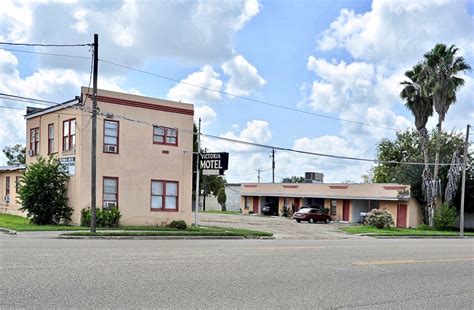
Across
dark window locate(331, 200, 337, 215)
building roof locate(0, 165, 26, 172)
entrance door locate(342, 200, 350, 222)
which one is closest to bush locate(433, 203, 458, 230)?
entrance door locate(342, 200, 350, 222)

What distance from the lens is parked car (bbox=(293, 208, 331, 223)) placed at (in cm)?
4638

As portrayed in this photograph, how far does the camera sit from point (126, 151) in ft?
88.9

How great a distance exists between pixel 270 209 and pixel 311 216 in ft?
38.6

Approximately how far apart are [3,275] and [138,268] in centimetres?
260

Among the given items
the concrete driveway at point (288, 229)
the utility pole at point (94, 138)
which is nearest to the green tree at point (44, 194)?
the utility pole at point (94, 138)

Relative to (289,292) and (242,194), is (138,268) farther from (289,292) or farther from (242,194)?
(242,194)

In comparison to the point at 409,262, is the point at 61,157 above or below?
above

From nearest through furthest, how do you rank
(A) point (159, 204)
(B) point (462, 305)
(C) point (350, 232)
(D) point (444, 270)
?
(B) point (462, 305) → (D) point (444, 270) → (A) point (159, 204) → (C) point (350, 232)

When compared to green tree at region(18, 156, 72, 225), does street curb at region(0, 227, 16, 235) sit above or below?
below

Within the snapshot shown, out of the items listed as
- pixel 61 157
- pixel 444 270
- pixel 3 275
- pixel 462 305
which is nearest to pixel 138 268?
pixel 3 275

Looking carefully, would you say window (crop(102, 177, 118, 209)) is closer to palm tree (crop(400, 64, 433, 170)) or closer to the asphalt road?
the asphalt road

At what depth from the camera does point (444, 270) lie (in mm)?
12992

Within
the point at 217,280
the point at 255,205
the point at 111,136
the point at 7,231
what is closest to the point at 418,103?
the point at 255,205

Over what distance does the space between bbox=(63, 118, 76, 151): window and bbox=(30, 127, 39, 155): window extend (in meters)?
3.64
